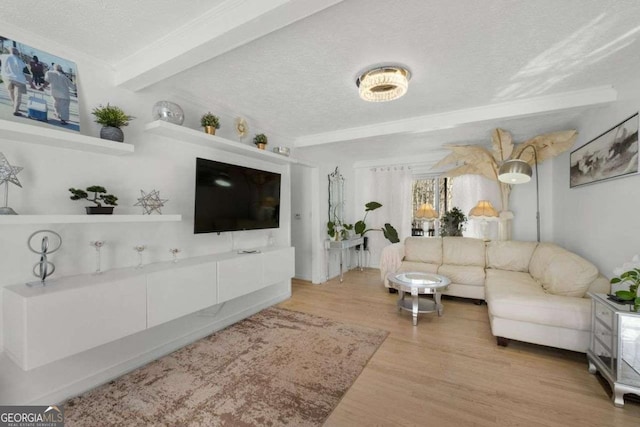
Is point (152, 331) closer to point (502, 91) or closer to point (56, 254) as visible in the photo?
point (56, 254)

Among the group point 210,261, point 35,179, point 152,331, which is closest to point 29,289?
point 35,179

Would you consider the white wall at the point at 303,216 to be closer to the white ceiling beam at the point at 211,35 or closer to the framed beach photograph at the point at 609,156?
the white ceiling beam at the point at 211,35

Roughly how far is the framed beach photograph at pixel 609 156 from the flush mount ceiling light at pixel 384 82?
1793 millimetres

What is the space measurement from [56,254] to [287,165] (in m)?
2.67

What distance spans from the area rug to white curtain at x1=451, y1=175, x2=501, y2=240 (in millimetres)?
3074

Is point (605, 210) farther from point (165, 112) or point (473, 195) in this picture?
point (165, 112)

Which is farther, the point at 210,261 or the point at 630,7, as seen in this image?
the point at 210,261

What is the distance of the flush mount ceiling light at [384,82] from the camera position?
204cm

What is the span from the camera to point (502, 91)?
2484mm

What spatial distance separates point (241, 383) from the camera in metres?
1.97

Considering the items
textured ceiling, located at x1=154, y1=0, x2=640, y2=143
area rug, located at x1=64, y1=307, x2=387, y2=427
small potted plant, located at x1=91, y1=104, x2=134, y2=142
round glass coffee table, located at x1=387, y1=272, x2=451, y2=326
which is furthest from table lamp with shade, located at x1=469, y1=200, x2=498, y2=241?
small potted plant, located at x1=91, y1=104, x2=134, y2=142

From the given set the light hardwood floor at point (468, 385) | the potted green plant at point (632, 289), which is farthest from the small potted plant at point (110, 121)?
the potted green plant at point (632, 289)

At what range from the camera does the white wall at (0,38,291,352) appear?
1.68 metres

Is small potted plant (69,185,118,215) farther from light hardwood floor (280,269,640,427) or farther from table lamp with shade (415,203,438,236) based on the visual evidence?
table lamp with shade (415,203,438,236)
